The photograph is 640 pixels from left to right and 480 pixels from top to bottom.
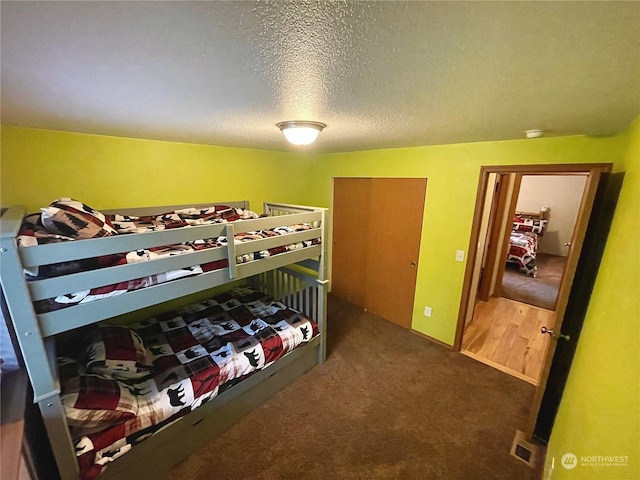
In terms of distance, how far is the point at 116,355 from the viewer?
65.1 inches

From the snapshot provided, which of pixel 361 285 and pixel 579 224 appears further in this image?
pixel 361 285

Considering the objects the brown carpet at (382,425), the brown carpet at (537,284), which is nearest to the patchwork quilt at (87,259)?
the brown carpet at (382,425)

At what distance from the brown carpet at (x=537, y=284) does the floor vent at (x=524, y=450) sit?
266 centimetres

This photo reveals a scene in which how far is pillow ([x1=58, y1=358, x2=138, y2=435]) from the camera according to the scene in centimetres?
129

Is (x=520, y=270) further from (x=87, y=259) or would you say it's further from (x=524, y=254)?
(x=87, y=259)

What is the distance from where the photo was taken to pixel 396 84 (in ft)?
3.10

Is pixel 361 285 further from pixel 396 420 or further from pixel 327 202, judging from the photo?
pixel 396 420

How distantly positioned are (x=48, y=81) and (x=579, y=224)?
2638mm

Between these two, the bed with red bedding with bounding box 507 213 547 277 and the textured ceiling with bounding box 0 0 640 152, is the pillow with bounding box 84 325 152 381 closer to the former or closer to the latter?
the textured ceiling with bounding box 0 0 640 152

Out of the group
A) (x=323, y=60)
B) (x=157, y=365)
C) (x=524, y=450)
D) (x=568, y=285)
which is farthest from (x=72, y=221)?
(x=524, y=450)

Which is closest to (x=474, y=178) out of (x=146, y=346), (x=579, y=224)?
(x=579, y=224)

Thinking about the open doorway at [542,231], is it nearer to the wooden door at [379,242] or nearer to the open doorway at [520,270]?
the open doorway at [520,270]

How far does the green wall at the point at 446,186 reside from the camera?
211 cm

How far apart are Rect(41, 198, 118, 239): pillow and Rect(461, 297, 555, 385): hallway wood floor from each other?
333 cm
